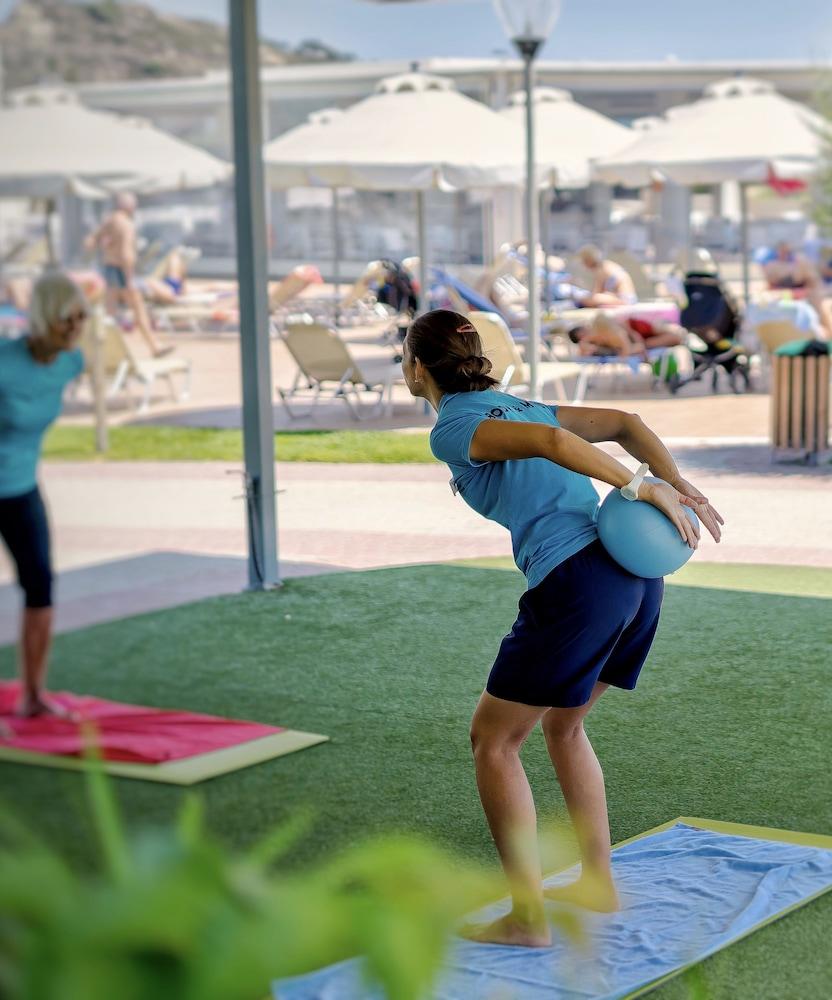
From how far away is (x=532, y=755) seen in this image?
16.0 feet

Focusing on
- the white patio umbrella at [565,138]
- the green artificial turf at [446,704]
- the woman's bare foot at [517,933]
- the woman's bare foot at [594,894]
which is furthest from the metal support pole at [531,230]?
the woman's bare foot at [517,933]

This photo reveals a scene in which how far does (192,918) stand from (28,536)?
3.64 metres

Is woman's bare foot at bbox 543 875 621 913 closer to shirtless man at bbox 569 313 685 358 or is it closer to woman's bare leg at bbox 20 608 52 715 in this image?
woman's bare leg at bbox 20 608 52 715

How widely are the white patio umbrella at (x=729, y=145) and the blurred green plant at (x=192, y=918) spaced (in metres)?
15.1

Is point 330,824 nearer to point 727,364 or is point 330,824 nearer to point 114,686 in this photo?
point 114,686

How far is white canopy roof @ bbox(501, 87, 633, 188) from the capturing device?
51.1 feet

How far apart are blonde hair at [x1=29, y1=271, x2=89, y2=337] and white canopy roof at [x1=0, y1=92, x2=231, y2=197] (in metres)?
0.26

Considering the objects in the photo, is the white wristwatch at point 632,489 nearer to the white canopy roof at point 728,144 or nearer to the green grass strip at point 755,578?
the green grass strip at point 755,578

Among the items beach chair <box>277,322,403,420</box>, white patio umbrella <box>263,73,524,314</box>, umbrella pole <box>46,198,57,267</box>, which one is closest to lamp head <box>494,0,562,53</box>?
white patio umbrella <box>263,73,524,314</box>

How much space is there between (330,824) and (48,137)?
2.05 m

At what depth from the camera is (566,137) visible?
55.7 feet

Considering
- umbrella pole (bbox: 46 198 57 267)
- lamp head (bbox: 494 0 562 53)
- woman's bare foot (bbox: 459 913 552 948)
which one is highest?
lamp head (bbox: 494 0 562 53)

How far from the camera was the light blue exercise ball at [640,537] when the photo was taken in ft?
10.2

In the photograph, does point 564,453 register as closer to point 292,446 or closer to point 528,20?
point 528,20
